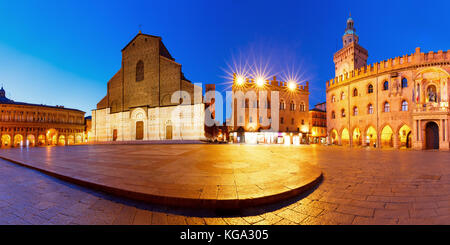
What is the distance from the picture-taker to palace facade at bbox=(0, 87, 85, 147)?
137 feet

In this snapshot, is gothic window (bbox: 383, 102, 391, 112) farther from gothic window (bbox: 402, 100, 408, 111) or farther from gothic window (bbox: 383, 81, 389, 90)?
gothic window (bbox: 383, 81, 389, 90)

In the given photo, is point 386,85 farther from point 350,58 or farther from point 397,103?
point 350,58

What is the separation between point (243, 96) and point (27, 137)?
5520cm

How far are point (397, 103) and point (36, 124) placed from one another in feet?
249

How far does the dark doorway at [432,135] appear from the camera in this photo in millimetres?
21919

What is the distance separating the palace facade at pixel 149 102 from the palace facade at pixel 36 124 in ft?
74.7

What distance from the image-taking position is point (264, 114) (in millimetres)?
33562

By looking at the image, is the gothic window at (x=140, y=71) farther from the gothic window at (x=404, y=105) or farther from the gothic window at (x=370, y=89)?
the gothic window at (x=404, y=105)

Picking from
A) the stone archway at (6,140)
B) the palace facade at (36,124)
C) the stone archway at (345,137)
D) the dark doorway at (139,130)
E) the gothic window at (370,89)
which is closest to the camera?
the gothic window at (370,89)

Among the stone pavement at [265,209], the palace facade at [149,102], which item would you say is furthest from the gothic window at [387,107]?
the stone pavement at [265,209]

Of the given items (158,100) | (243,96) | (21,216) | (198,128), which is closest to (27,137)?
(158,100)

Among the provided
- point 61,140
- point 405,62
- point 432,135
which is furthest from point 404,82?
point 61,140

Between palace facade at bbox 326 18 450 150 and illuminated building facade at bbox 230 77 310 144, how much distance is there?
7.25 m
